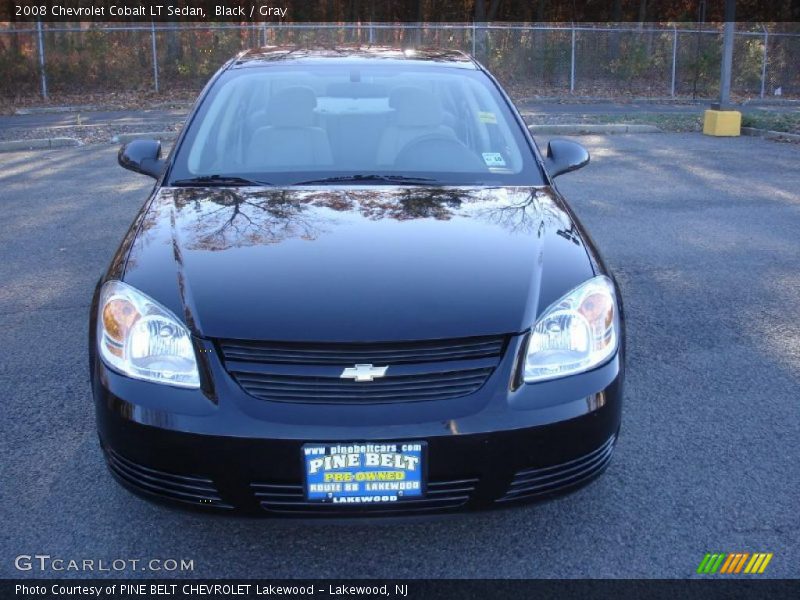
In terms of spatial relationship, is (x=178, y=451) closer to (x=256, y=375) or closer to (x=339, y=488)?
(x=256, y=375)

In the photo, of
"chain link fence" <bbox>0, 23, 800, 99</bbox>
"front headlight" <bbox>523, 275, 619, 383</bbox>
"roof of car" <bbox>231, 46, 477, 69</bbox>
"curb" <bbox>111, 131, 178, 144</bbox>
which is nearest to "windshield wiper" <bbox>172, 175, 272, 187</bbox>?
"roof of car" <bbox>231, 46, 477, 69</bbox>

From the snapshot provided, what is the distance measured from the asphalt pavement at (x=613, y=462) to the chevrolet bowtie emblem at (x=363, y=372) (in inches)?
17.0

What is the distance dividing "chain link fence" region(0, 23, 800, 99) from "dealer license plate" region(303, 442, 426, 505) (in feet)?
74.6

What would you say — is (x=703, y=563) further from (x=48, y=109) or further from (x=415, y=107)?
(x=48, y=109)

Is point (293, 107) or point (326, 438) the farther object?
point (293, 107)

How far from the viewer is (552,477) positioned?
2.63m

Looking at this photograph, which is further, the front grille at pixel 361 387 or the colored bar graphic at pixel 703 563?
the colored bar graphic at pixel 703 563

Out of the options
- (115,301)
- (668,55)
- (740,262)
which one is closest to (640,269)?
(740,262)

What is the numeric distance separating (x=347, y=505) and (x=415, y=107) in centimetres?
227

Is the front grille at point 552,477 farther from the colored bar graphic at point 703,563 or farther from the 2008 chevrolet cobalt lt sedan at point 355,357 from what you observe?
the colored bar graphic at point 703,563

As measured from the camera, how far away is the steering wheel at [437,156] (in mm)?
3875

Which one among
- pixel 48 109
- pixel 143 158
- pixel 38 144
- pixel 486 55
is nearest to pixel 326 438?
pixel 143 158

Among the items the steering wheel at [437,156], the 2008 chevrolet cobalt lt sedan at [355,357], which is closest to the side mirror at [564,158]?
the steering wheel at [437,156]

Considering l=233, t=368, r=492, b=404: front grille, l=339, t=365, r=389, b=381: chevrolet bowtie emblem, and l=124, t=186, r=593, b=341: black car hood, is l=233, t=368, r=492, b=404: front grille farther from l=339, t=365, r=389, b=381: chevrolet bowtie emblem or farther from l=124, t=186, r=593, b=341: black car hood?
l=124, t=186, r=593, b=341: black car hood
